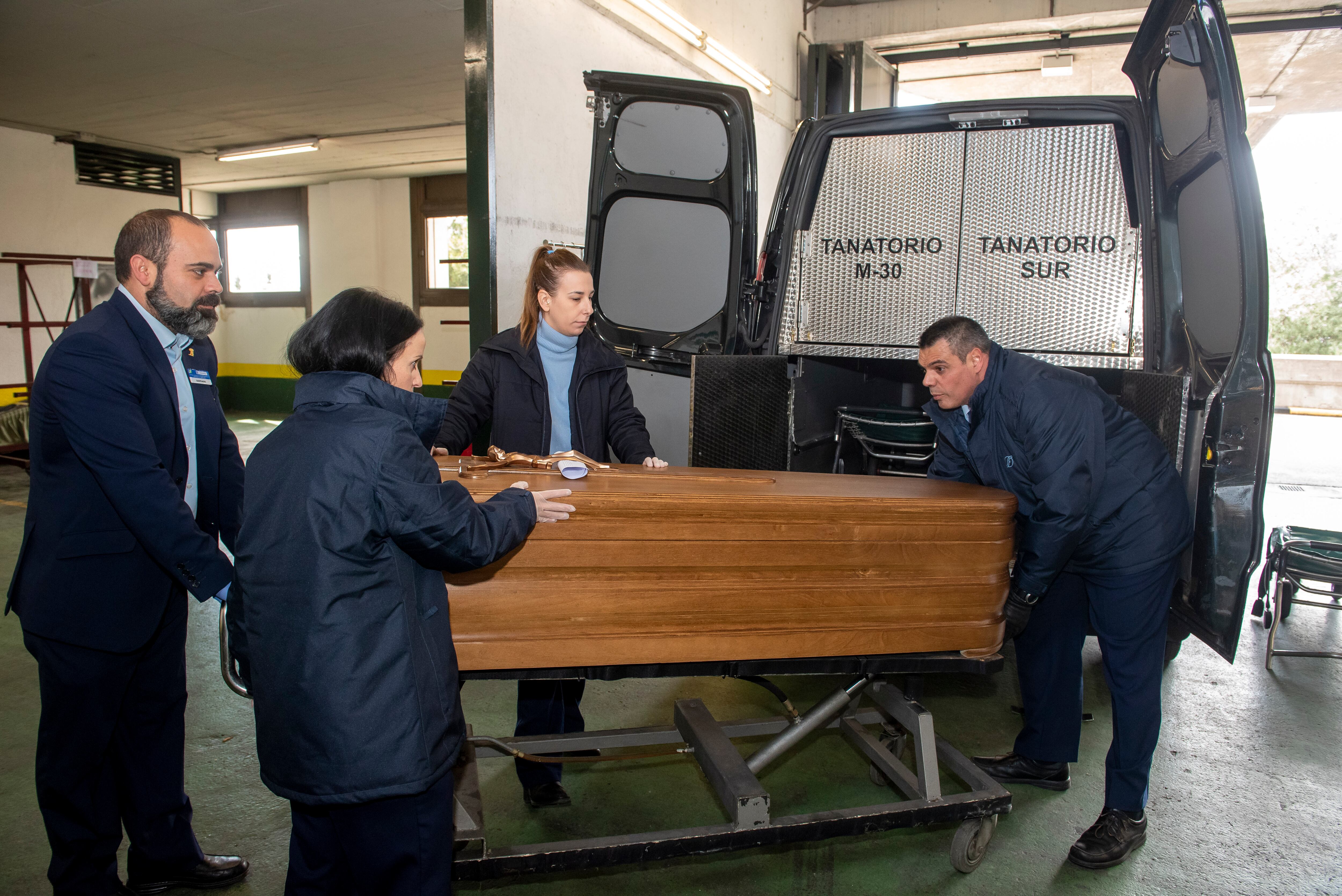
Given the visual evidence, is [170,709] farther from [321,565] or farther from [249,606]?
[321,565]

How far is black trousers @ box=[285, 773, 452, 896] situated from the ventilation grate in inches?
522

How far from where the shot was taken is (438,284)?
14.7 metres

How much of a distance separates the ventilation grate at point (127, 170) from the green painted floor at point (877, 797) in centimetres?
1010

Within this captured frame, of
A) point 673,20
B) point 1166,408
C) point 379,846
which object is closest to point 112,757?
point 379,846

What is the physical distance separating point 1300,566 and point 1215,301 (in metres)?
2.33

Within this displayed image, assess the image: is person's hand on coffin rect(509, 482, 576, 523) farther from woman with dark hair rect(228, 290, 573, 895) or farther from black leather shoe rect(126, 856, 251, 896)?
black leather shoe rect(126, 856, 251, 896)

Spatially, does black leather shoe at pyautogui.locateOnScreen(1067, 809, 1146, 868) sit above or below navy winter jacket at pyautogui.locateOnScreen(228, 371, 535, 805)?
below

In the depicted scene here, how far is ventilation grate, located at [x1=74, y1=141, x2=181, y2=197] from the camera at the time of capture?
38.9ft

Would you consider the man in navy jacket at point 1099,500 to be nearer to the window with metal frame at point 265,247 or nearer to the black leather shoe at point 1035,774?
the black leather shoe at point 1035,774

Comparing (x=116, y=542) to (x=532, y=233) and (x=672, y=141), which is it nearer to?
(x=672, y=141)

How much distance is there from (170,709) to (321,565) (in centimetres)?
129

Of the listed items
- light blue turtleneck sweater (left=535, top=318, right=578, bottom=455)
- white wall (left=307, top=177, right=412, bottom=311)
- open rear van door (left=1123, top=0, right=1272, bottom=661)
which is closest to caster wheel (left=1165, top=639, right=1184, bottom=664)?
open rear van door (left=1123, top=0, right=1272, bottom=661)

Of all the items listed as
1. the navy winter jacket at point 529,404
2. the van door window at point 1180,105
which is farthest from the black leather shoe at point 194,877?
the van door window at point 1180,105

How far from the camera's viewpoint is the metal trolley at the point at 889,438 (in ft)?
13.1
